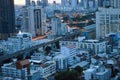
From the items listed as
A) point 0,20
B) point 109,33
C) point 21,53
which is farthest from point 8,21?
point 109,33

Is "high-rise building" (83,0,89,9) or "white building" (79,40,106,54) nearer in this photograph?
"white building" (79,40,106,54)

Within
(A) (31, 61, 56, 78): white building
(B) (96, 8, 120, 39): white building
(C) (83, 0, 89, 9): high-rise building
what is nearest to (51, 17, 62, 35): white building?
(B) (96, 8, 120, 39): white building

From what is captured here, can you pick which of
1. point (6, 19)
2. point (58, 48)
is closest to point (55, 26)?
point (6, 19)

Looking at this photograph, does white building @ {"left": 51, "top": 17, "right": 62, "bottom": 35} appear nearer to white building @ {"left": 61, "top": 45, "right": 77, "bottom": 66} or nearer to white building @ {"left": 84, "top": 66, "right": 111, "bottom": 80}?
white building @ {"left": 61, "top": 45, "right": 77, "bottom": 66}

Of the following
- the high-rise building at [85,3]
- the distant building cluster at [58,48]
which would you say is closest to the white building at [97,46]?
the distant building cluster at [58,48]

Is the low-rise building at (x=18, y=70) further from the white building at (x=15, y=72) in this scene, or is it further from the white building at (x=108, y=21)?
the white building at (x=108, y=21)

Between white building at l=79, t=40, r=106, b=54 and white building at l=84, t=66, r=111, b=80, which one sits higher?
white building at l=79, t=40, r=106, b=54
